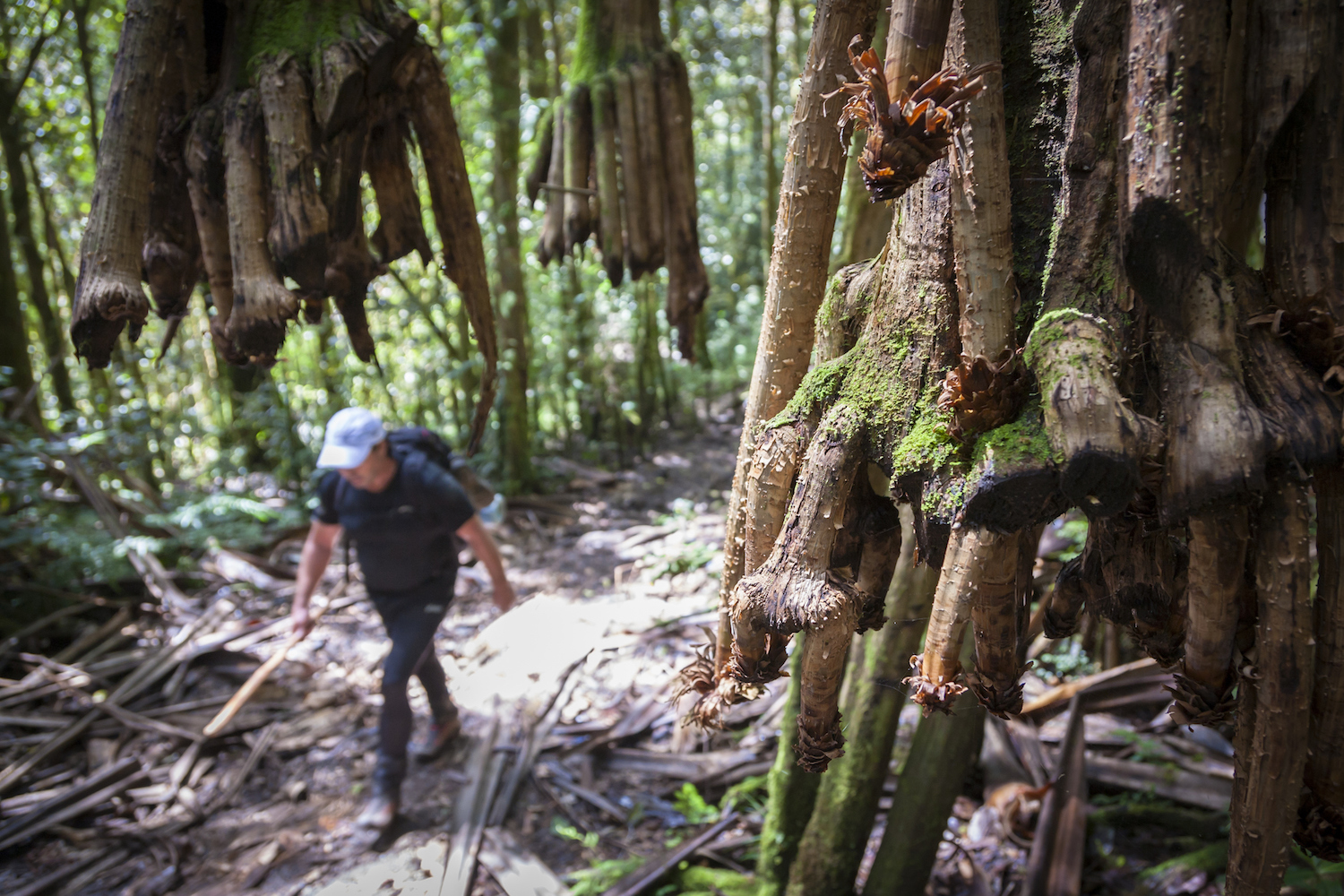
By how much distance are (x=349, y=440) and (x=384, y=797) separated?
1778mm

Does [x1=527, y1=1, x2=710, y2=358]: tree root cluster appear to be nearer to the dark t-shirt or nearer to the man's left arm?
the dark t-shirt

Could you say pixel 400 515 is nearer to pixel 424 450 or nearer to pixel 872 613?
pixel 424 450

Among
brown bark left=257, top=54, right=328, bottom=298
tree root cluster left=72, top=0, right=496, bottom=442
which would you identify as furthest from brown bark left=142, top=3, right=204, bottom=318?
brown bark left=257, top=54, right=328, bottom=298

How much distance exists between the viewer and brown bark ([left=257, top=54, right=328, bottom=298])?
4.92ft

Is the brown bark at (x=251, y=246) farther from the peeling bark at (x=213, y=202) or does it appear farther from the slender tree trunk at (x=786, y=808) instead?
the slender tree trunk at (x=786, y=808)

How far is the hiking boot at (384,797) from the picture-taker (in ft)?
11.5

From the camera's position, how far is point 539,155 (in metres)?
2.94

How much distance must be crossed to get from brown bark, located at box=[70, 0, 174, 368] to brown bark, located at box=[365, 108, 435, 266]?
0.46m

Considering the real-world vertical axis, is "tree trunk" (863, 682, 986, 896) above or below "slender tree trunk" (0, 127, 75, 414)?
below

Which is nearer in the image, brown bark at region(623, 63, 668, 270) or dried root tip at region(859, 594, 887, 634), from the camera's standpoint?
dried root tip at region(859, 594, 887, 634)

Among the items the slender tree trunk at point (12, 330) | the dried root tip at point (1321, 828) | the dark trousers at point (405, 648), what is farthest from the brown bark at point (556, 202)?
the slender tree trunk at point (12, 330)

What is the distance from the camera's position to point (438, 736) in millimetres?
4055

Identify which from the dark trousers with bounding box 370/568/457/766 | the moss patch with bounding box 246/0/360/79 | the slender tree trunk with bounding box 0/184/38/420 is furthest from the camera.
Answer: the slender tree trunk with bounding box 0/184/38/420

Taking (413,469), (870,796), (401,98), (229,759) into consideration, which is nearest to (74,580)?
(229,759)
